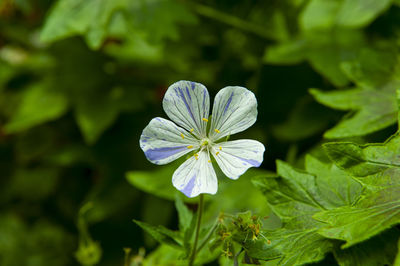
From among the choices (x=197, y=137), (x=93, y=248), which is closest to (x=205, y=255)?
(x=197, y=137)

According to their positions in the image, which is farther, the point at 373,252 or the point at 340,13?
the point at 340,13

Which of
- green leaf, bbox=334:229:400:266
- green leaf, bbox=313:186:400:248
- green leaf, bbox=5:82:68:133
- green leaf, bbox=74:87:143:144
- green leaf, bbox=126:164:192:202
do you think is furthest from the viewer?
green leaf, bbox=5:82:68:133

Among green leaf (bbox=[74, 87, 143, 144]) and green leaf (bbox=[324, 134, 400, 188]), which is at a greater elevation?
green leaf (bbox=[74, 87, 143, 144])

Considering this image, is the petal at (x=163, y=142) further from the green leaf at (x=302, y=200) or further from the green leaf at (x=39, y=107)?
the green leaf at (x=39, y=107)

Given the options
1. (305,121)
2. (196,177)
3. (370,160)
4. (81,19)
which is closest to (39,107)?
(81,19)

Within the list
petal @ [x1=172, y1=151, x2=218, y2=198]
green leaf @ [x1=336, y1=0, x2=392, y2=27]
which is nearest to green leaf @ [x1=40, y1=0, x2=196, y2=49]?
green leaf @ [x1=336, y1=0, x2=392, y2=27]

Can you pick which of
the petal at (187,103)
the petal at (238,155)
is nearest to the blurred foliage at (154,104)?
the petal at (238,155)

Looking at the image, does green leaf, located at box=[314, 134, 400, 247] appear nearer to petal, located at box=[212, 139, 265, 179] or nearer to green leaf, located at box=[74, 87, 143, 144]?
petal, located at box=[212, 139, 265, 179]

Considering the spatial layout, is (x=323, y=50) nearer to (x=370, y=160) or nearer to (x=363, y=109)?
(x=363, y=109)
